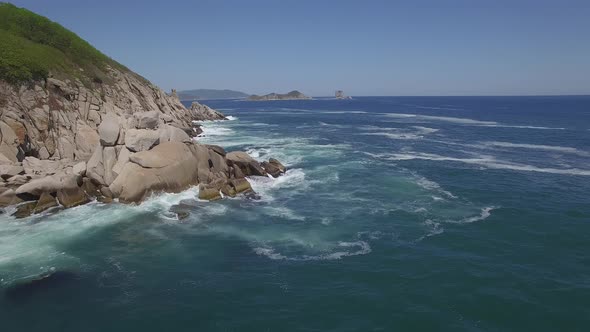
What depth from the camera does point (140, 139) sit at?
39.9 m

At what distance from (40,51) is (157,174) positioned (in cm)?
3338

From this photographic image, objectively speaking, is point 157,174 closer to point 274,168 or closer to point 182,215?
point 182,215

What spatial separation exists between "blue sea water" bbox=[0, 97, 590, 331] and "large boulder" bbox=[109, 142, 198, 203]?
160 cm

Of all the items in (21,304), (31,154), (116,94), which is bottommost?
(21,304)

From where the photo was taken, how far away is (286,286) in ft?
74.2

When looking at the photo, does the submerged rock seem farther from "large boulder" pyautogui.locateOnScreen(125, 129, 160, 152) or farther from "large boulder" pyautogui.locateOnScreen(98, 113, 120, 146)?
"large boulder" pyautogui.locateOnScreen(125, 129, 160, 152)

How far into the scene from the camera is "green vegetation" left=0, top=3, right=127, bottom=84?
48969 millimetres

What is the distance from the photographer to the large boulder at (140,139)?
39531 mm

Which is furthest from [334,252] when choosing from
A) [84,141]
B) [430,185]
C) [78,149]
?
[84,141]

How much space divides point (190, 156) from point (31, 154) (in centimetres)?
1766

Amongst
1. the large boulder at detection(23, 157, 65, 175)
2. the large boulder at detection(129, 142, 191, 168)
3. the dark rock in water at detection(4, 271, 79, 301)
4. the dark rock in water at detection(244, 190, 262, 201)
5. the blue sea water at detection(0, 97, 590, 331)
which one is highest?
the large boulder at detection(129, 142, 191, 168)

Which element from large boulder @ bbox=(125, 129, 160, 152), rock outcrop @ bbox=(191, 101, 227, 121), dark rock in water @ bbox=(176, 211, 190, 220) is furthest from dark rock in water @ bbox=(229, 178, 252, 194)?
rock outcrop @ bbox=(191, 101, 227, 121)

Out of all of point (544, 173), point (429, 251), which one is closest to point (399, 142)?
point (544, 173)

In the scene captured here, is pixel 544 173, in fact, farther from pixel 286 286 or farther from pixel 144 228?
pixel 144 228
